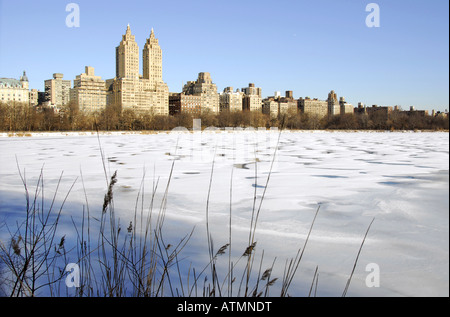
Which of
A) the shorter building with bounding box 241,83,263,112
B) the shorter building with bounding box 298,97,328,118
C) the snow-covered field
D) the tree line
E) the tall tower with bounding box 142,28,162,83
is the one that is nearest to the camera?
the snow-covered field

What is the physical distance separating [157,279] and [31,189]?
9.95 ft

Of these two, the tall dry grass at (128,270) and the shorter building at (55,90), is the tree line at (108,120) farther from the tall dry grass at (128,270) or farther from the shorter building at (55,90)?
the tall dry grass at (128,270)

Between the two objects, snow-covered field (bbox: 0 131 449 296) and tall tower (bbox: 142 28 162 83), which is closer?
snow-covered field (bbox: 0 131 449 296)

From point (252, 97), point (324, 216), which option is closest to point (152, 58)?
point (252, 97)

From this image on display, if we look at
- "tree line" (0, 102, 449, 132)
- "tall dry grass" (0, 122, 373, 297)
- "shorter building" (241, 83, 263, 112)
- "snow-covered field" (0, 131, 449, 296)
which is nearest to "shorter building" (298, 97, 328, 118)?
"shorter building" (241, 83, 263, 112)

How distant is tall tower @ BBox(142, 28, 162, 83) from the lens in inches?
341

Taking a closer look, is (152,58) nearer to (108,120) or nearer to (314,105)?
(314,105)

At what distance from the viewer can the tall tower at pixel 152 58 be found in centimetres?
866

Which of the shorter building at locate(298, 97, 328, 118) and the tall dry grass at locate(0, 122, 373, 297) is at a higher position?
the shorter building at locate(298, 97, 328, 118)

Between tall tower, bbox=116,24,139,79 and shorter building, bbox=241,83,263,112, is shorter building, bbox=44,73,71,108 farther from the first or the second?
tall tower, bbox=116,24,139,79

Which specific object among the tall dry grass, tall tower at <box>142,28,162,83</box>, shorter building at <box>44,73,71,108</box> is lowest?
the tall dry grass

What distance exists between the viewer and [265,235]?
2.53 m

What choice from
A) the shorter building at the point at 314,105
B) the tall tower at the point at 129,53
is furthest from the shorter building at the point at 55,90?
the tall tower at the point at 129,53

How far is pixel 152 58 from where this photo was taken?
→ 8594 millimetres
